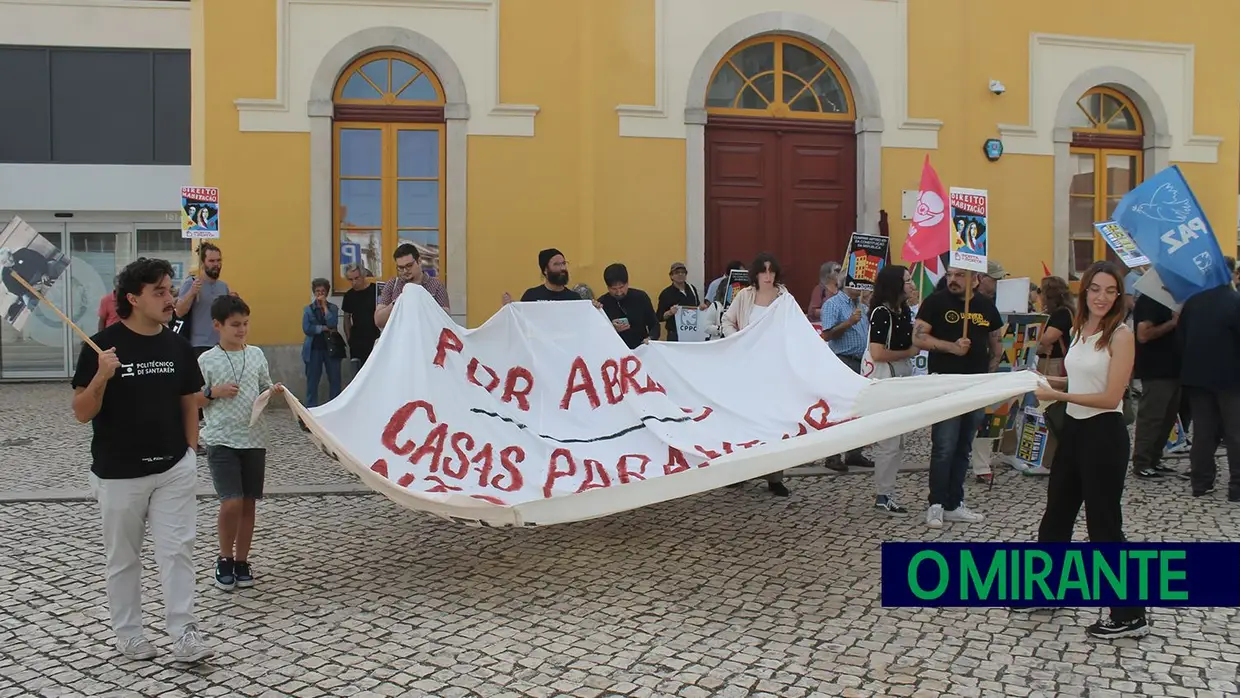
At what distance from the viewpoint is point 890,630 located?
15.6 ft

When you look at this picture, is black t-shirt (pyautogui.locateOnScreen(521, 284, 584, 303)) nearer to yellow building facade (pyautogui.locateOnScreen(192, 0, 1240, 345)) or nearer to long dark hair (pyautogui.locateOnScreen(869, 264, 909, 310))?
long dark hair (pyautogui.locateOnScreen(869, 264, 909, 310))

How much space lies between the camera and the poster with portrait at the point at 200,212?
1026 centimetres

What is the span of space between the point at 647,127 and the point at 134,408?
8807 mm

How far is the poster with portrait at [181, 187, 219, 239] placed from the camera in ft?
33.7

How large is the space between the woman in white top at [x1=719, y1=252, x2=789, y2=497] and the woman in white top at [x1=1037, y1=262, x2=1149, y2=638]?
3020 mm

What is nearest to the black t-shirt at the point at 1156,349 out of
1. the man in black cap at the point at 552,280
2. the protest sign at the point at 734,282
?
the protest sign at the point at 734,282

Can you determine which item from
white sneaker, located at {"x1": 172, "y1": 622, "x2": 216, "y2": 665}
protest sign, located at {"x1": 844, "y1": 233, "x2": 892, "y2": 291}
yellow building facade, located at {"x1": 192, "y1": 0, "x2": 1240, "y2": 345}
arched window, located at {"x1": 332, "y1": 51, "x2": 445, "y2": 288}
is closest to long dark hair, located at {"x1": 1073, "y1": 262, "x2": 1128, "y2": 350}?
white sneaker, located at {"x1": 172, "y1": 622, "x2": 216, "y2": 665}

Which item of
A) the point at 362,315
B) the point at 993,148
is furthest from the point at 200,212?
the point at 993,148

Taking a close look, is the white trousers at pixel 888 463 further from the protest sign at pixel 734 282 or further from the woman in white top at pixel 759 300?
the protest sign at pixel 734 282

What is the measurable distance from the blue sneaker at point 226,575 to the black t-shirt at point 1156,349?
7139mm

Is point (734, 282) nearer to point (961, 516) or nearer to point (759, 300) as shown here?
point (759, 300)

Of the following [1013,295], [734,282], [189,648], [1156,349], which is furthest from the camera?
[1013,295]

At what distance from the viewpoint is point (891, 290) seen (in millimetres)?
7074

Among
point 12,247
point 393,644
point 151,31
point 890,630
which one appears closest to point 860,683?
point 890,630
